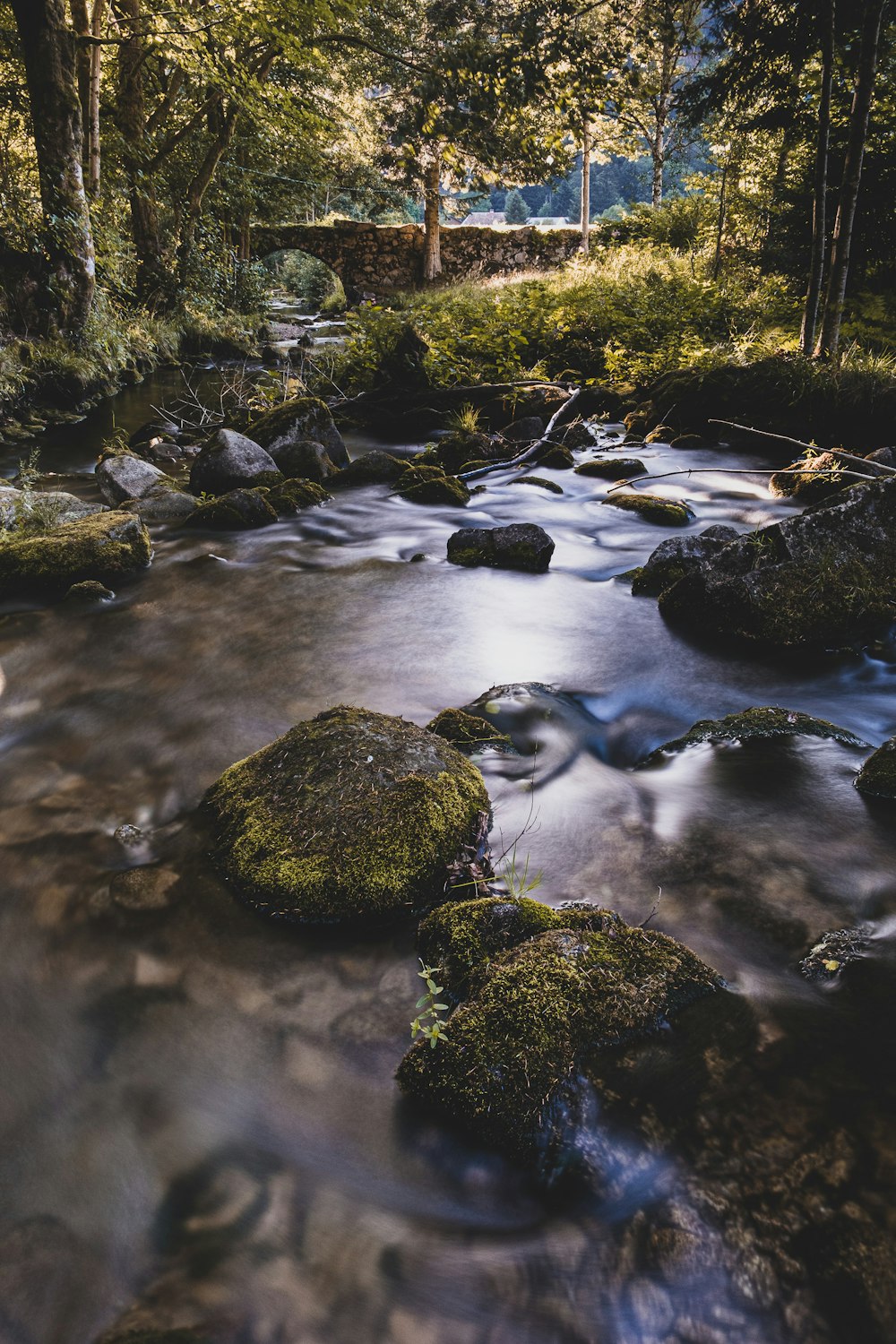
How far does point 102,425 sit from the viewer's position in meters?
11.8

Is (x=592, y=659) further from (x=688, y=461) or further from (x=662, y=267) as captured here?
(x=662, y=267)

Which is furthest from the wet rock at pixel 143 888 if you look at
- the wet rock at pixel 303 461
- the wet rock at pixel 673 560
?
the wet rock at pixel 303 461

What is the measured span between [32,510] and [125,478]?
1.91 metres

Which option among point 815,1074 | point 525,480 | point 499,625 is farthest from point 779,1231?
point 525,480

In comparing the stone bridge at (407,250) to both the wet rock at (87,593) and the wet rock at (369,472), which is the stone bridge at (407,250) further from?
the wet rock at (87,593)

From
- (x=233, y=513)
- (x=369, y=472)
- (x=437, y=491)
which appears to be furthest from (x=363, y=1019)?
(x=369, y=472)

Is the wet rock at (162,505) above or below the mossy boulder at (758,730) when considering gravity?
above

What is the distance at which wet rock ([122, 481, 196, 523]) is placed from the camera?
7.87 m

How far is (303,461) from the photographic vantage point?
937 centimetres

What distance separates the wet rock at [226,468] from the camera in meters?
8.48

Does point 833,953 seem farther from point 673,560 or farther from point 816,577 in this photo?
point 673,560

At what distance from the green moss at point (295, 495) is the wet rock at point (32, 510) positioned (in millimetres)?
2010

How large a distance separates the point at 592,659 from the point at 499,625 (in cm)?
84

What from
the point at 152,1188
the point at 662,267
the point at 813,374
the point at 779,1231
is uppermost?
the point at 662,267
